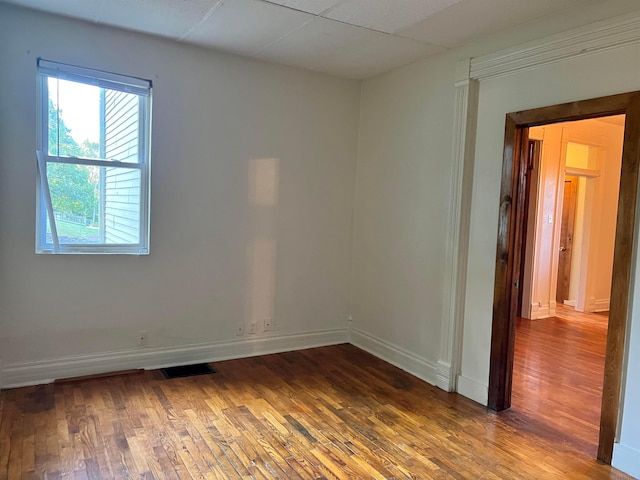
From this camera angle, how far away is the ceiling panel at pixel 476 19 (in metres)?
2.78

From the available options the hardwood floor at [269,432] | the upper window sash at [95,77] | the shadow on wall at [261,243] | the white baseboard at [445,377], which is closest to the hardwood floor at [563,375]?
the hardwood floor at [269,432]

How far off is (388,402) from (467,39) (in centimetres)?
265

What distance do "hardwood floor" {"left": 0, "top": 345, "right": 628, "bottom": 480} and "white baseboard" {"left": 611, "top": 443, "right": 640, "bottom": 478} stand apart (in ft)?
0.18

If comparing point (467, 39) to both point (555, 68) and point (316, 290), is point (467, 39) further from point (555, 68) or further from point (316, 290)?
point (316, 290)

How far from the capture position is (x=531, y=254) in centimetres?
635

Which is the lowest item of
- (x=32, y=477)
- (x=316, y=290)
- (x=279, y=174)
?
(x=32, y=477)

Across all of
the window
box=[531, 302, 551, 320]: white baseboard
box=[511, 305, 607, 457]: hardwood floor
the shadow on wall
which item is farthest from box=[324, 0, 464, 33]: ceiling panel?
box=[531, 302, 551, 320]: white baseboard

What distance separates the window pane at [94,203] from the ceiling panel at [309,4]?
1.74 m

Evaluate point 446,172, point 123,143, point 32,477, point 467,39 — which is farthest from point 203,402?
point 467,39

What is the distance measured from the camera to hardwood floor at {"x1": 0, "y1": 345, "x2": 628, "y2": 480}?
2.52 metres

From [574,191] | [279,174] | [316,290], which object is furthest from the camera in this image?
[574,191]

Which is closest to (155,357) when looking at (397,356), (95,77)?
(397,356)

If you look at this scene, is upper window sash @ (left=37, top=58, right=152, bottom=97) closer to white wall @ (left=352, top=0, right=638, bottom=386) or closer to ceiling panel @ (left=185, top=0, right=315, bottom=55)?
ceiling panel @ (left=185, top=0, right=315, bottom=55)

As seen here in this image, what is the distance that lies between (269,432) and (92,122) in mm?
2568
